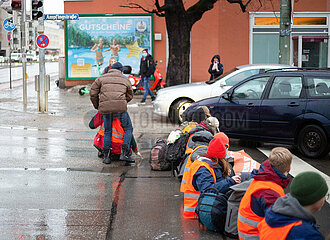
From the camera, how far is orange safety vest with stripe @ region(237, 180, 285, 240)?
4.73 metres

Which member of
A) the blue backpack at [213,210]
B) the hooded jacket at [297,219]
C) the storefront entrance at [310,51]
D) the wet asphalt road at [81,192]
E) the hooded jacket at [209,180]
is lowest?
the wet asphalt road at [81,192]

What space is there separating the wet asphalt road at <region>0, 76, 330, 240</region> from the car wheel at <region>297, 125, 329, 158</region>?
280 mm

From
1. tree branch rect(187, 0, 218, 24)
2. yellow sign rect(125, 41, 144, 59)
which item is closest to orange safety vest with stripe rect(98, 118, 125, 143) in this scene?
tree branch rect(187, 0, 218, 24)

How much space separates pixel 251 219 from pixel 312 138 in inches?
220

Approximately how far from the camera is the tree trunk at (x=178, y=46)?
776 inches

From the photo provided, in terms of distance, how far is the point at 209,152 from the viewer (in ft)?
19.8

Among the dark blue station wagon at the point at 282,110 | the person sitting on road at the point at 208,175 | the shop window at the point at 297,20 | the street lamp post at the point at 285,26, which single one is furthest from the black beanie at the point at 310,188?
the shop window at the point at 297,20

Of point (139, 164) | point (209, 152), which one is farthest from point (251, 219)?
point (139, 164)

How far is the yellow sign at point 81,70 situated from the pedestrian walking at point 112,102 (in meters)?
15.4

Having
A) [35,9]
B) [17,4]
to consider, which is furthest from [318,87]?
[17,4]

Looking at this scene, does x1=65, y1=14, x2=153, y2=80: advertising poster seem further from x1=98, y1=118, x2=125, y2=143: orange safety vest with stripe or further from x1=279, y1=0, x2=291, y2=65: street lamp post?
x1=98, y1=118, x2=125, y2=143: orange safety vest with stripe

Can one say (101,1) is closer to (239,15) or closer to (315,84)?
(239,15)

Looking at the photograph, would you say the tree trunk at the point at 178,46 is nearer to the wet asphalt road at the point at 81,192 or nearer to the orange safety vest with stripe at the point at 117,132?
the wet asphalt road at the point at 81,192

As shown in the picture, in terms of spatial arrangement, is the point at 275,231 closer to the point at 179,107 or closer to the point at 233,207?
the point at 233,207
